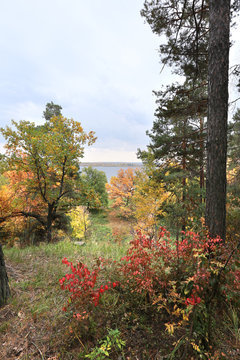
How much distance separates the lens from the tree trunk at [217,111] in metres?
2.76

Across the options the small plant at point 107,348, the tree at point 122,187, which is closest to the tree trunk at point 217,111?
the small plant at point 107,348

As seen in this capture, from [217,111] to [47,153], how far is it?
6270 mm

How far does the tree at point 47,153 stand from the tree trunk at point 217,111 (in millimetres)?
5538

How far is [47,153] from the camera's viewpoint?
6734 millimetres

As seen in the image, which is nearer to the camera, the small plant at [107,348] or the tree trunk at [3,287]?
the small plant at [107,348]

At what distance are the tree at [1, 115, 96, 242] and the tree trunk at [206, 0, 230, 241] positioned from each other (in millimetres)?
5538

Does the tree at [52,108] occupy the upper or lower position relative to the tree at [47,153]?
upper

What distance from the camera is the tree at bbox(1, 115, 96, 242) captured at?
6.43 metres

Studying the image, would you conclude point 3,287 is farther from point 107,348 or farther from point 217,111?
point 217,111

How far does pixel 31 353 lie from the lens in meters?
1.71

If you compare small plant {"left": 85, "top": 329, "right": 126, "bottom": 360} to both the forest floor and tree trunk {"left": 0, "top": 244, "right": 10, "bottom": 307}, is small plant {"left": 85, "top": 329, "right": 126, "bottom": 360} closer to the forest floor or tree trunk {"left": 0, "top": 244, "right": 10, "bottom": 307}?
the forest floor

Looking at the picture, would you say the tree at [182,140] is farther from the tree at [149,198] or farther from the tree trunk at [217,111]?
the tree at [149,198]

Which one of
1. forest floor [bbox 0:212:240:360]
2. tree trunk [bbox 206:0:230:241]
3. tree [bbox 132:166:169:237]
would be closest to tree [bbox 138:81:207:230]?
tree trunk [bbox 206:0:230:241]

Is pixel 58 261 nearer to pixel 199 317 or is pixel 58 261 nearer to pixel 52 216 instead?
pixel 199 317
